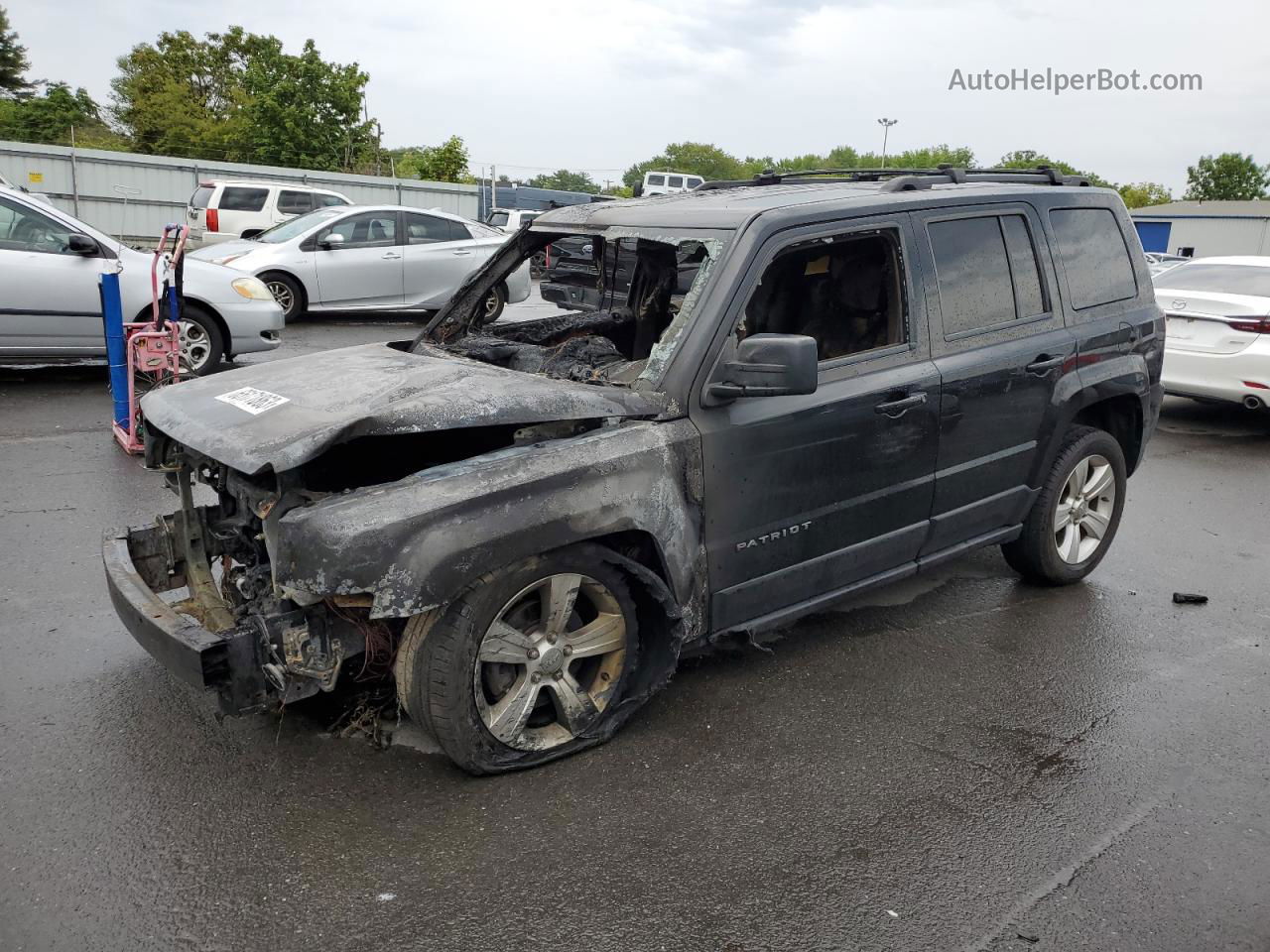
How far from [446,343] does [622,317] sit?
86cm

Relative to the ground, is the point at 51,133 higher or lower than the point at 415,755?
higher

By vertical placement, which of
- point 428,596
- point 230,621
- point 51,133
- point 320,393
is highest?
point 51,133

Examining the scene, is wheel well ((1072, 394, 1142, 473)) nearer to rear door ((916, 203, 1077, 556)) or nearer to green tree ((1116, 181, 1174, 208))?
rear door ((916, 203, 1077, 556))

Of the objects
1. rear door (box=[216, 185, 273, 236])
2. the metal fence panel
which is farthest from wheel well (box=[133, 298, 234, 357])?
the metal fence panel

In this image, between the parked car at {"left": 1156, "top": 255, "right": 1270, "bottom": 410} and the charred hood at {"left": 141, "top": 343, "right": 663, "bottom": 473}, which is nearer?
the charred hood at {"left": 141, "top": 343, "right": 663, "bottom": 473}

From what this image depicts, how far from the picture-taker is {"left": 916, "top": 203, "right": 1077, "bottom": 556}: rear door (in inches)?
166

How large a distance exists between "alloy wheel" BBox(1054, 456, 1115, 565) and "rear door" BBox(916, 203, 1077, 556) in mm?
423

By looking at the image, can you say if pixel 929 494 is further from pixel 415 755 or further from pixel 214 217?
pixel 214 217

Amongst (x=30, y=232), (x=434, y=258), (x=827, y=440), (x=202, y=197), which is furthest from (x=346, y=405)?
(x=202, y=197)

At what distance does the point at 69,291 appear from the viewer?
8.50 meters

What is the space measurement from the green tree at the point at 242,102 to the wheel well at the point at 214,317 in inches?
1329

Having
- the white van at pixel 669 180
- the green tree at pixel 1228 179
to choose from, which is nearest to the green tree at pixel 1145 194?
the green tree at pixel 1228 179

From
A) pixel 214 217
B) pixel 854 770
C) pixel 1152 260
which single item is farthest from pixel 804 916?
pixel 1152 260

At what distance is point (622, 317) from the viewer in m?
4.89
